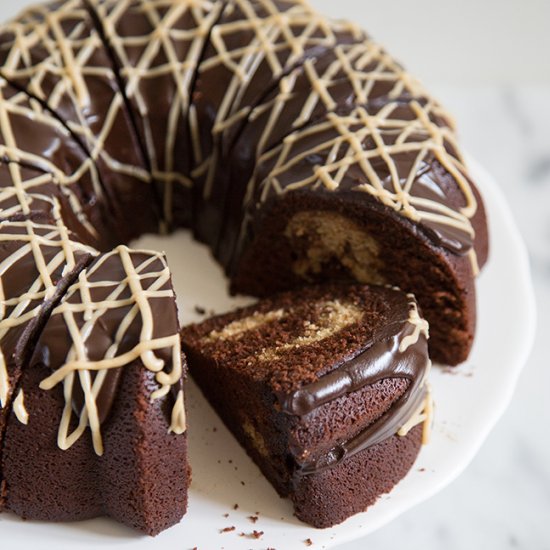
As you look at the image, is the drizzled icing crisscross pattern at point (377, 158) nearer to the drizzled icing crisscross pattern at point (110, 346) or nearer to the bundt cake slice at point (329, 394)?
the bundt cake slice at point (329, 394)

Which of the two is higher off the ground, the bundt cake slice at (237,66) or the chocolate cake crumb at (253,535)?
the bundt cake slice at (237,66)

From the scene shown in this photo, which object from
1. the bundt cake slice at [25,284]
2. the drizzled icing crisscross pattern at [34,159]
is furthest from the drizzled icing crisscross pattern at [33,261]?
the drizzled icing crisscross pattern at [34,159]

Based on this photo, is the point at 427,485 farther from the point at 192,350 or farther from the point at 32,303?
the point at 32,303

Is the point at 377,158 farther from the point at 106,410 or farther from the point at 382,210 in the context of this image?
the point at 106,410

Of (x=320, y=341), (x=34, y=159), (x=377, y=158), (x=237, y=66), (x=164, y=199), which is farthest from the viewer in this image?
(x=164, y=199)

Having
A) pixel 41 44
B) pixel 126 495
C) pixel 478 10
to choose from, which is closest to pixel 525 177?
pixel 478 10

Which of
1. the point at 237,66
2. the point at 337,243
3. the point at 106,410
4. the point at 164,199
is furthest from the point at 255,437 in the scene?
the point at 237,66
